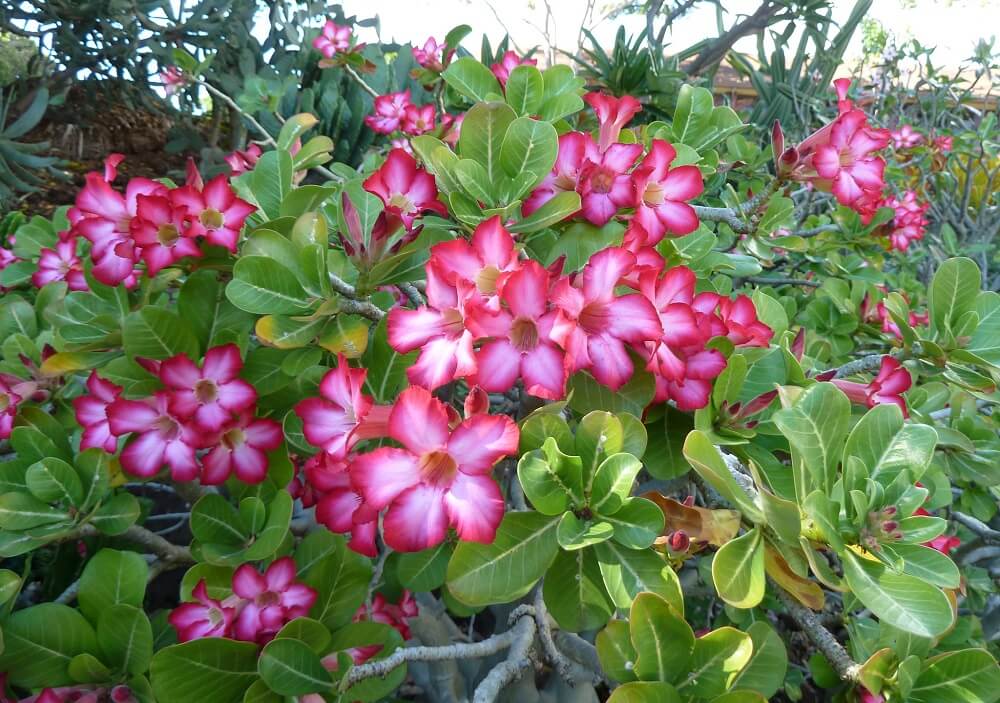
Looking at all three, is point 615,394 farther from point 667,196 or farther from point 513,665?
point 513,665

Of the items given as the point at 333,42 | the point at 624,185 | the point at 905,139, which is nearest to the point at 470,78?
the point at 624,185

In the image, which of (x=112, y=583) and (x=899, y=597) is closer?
(x=899, y=597)

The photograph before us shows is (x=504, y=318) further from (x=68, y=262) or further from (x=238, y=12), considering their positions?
(x=238, y=12)

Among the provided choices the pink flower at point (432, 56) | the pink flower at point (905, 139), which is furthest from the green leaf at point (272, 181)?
the pink flower at point (905, 139)

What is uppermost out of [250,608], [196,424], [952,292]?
[952,292]

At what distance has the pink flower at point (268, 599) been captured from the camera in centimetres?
69

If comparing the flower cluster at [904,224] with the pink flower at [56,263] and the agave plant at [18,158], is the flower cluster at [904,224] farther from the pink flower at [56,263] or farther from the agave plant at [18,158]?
the agave plant at [18,158]

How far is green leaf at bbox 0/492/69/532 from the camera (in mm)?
720

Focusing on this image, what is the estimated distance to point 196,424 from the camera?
2.11 feet

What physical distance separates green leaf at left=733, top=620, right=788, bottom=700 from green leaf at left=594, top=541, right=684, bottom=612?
0.10 metres

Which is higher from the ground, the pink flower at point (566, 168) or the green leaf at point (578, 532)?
the pink flower at point (566, 168)

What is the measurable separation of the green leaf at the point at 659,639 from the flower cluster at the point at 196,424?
0.43 m

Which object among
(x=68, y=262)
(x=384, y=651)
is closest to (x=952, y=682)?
(x=384, y=651)

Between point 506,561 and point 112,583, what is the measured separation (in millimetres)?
522
